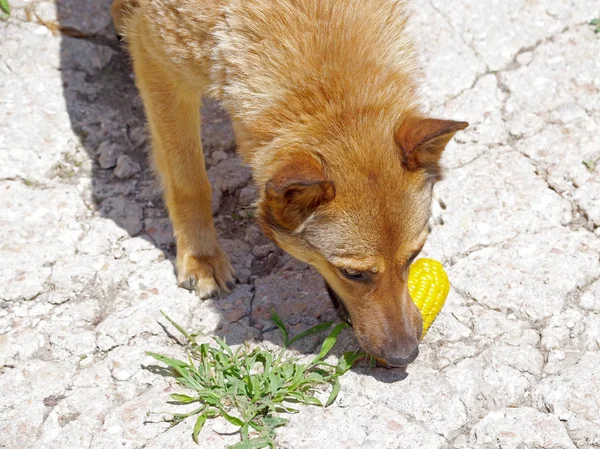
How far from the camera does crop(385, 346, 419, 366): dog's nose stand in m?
3.67

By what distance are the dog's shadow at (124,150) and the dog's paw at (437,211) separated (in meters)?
0.94

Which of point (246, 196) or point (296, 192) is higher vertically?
point (296, 192)

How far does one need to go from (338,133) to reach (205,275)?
1.56 m

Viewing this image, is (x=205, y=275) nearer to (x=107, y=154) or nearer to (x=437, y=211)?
(x=107, y=154)

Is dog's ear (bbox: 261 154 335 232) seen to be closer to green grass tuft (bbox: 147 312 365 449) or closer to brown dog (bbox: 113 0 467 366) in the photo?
brown dog (bbox: 113 0 467 366)

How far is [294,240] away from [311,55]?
95cm

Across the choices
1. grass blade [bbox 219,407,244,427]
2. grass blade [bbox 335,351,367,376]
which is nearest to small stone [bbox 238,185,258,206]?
grass blade [bbox 335,351,367,376]

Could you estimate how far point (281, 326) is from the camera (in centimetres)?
423

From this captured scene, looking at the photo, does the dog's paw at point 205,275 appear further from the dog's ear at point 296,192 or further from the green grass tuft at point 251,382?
the dog's ear at point 296,192

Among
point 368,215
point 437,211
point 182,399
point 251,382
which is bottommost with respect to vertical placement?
point 182,399

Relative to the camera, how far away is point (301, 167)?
331cm

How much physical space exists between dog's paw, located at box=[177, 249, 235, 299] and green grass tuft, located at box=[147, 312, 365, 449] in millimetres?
466

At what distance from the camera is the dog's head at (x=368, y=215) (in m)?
3.45

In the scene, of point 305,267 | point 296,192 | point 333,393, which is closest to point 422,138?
point 296,192
